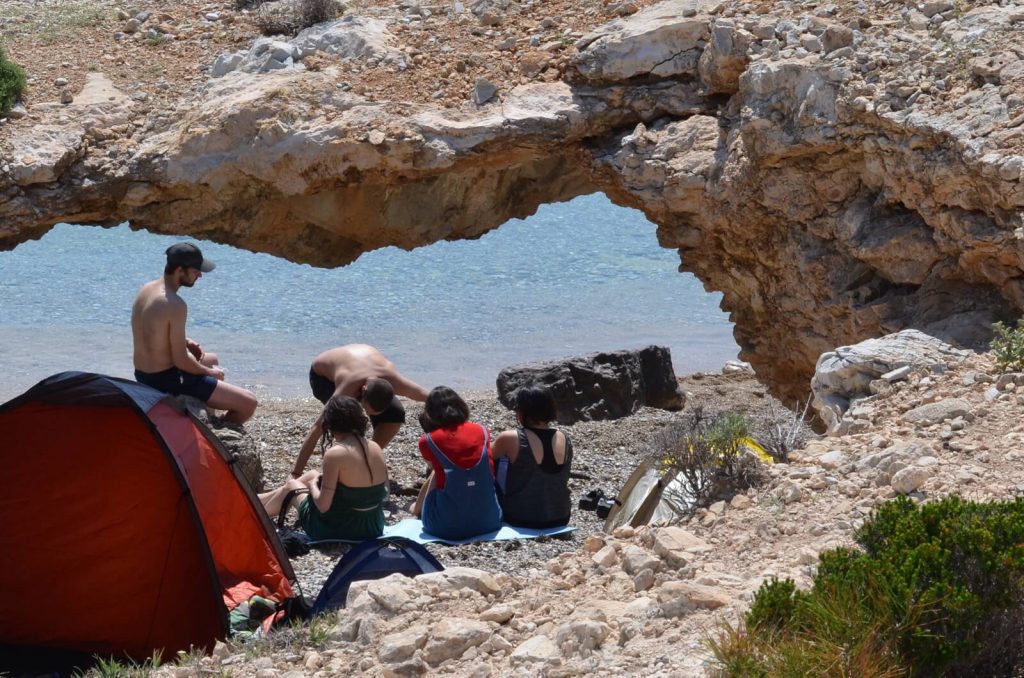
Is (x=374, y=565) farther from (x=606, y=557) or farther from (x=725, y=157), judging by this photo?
(x=725, y=157)

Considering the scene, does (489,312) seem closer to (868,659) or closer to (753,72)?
(753,72)

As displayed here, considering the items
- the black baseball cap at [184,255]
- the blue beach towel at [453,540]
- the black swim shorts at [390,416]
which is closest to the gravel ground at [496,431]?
the blue beach towel at [453,540]

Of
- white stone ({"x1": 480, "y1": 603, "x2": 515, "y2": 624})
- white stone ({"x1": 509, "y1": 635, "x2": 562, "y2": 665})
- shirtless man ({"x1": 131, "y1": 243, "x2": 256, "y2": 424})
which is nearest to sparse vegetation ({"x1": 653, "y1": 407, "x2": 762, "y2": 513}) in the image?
white stone ({"x1": 480, "y1": 603, "x2": 515, "y2": 624})

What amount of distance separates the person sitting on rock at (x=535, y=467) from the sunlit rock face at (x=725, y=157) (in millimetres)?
3161

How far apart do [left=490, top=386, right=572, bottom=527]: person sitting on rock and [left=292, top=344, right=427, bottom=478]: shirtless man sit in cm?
140

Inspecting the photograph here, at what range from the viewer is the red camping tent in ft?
24.7

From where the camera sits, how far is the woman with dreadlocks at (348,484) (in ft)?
25.5

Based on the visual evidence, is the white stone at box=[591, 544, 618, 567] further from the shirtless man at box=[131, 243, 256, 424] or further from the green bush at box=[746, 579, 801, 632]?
the shirtless man at box=[131, 243, 256, 424]

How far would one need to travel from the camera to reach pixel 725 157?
10.6 meters

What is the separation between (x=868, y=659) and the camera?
150 inches

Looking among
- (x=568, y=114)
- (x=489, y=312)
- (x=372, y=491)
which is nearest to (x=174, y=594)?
(x=372, y=491)

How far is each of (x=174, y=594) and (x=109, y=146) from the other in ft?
19.2

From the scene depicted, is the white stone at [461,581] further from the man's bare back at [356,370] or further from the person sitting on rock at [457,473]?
the man's bare back at [356,370]

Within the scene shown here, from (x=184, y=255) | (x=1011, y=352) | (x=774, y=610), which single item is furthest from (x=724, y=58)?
(x=774, y=610)
